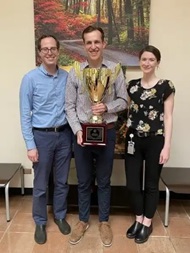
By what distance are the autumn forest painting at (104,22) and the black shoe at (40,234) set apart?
1.50 metres

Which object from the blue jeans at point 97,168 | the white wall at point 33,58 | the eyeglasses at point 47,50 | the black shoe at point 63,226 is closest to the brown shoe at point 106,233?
the blue jeans at point 97,168

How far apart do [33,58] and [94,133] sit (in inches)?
45.7

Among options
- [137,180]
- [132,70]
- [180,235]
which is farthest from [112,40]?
[180,235]

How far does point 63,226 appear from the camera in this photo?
2.23m

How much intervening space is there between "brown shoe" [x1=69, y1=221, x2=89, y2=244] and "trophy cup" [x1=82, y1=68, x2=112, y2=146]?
729 mm

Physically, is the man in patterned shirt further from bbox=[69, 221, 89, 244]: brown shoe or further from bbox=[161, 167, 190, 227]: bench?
bbox=[161, 167, 190, 227]: bench

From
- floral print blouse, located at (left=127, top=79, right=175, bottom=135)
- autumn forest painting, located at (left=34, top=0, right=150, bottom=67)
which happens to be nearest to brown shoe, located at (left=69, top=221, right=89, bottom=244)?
floral print blouse, located at (left=127, top=79, right=175, bottom=135)

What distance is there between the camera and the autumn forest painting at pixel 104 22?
2453mm

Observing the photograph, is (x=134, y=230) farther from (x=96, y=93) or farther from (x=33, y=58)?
(x=33, y=58)

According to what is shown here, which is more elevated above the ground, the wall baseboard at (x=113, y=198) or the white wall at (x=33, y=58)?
the white wall at (x=33, y=58)

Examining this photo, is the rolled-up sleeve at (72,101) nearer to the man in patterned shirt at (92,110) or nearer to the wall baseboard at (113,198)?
the man in patterned shirt at (92,110)

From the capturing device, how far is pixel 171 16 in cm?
249

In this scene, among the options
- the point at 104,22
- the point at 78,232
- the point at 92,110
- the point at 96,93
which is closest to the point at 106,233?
the point at 78,232

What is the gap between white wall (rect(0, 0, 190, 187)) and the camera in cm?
250
